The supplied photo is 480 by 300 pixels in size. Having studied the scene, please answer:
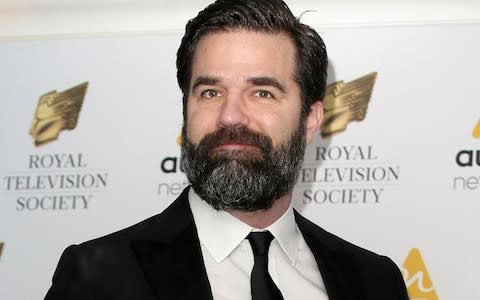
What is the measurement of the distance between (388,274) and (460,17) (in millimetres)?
914

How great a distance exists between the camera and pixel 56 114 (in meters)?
2.97

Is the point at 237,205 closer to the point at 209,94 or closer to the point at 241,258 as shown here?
the point at 241,258

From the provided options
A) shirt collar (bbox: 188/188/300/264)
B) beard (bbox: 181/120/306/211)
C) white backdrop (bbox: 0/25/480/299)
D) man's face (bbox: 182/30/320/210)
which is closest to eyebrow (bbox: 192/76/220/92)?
man's face (bbox: 182/30/320/210)

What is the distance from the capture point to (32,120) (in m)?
2.98

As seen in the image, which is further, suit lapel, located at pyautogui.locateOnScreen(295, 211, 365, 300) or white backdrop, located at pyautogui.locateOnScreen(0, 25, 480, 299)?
white backdrop, located at pyautogui.locateOnScreen(0, 25, 480, 299)

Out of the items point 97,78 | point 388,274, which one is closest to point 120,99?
point 97,78

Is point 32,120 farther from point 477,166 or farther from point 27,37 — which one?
point 477,166

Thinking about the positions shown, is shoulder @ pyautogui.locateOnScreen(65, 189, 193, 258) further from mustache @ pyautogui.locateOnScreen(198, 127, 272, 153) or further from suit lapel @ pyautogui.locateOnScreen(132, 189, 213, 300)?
mustache @ pyautogui.locateOnScreen(198, 127, 272, 153)

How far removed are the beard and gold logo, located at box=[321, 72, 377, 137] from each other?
75 centimetres

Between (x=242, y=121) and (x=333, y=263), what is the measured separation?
0.40m

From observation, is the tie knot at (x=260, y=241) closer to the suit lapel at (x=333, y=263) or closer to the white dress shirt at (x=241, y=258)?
the white dress shirt at (x=241, y=258)

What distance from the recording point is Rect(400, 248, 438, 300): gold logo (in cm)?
266

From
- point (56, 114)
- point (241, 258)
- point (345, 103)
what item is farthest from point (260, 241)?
point (56, 114)

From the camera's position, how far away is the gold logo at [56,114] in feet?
9.73
